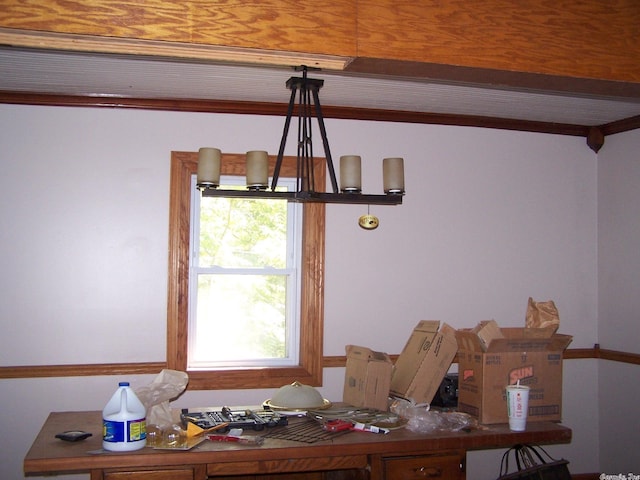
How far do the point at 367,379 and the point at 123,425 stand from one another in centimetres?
135

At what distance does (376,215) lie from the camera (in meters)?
4.71

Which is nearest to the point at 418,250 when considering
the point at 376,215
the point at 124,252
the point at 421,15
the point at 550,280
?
the point at 376,215

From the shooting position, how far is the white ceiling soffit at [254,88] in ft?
12.0

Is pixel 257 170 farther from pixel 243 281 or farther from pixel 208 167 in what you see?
pixel 243 281

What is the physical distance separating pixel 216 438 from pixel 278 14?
1.93 m

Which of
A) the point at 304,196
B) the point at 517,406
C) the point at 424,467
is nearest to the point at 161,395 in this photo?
the point at 304,196

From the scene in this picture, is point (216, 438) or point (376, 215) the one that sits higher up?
point (376, 215)

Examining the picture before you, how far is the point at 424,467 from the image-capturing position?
321cm

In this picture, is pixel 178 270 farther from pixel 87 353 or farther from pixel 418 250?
pixel 418 250

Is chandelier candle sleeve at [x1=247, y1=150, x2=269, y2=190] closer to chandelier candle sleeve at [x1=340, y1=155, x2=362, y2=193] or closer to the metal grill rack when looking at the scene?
chandelier candle sleeve at [x1=340, y1=155, x2=362, y2=193]

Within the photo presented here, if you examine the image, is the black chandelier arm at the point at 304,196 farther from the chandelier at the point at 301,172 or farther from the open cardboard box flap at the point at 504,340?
the open cardboard box flap at the point at 504,340

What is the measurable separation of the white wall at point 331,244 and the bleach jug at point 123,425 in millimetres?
1332

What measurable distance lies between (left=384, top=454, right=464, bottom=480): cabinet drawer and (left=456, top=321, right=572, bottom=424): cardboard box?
30 centimetres

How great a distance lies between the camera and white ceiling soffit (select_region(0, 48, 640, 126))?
12.0ft
